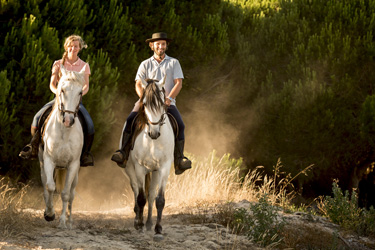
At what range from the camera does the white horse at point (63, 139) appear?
8156 millimetres

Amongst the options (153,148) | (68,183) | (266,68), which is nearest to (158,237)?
(153,148)

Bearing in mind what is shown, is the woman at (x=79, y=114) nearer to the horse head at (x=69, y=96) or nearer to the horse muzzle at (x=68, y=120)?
the horse head at (x=69, y=96)

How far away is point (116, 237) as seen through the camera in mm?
8492

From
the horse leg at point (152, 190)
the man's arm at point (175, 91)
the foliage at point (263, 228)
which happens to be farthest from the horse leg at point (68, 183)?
the foliage at point (263, 228)

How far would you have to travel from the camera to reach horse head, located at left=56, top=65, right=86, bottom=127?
808 cm

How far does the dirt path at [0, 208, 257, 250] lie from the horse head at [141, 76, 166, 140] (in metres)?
1.65

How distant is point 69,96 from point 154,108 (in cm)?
128

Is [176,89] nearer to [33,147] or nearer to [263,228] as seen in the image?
[33,147]

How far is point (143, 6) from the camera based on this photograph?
57.8 ft

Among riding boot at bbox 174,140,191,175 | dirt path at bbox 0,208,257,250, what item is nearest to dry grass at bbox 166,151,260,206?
dirt path at bbox 0,208,257,250

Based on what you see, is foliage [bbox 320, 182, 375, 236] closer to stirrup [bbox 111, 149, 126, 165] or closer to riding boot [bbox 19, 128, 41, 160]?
stirrup [bbox 111, 149, 126, 165]

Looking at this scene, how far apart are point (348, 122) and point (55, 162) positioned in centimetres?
1236

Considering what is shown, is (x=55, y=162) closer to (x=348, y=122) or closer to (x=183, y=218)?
(x=183, y=218)

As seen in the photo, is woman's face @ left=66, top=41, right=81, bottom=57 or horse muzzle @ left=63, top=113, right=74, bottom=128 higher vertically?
woman's face @ left=66, top=41, right=81, bottom=57
